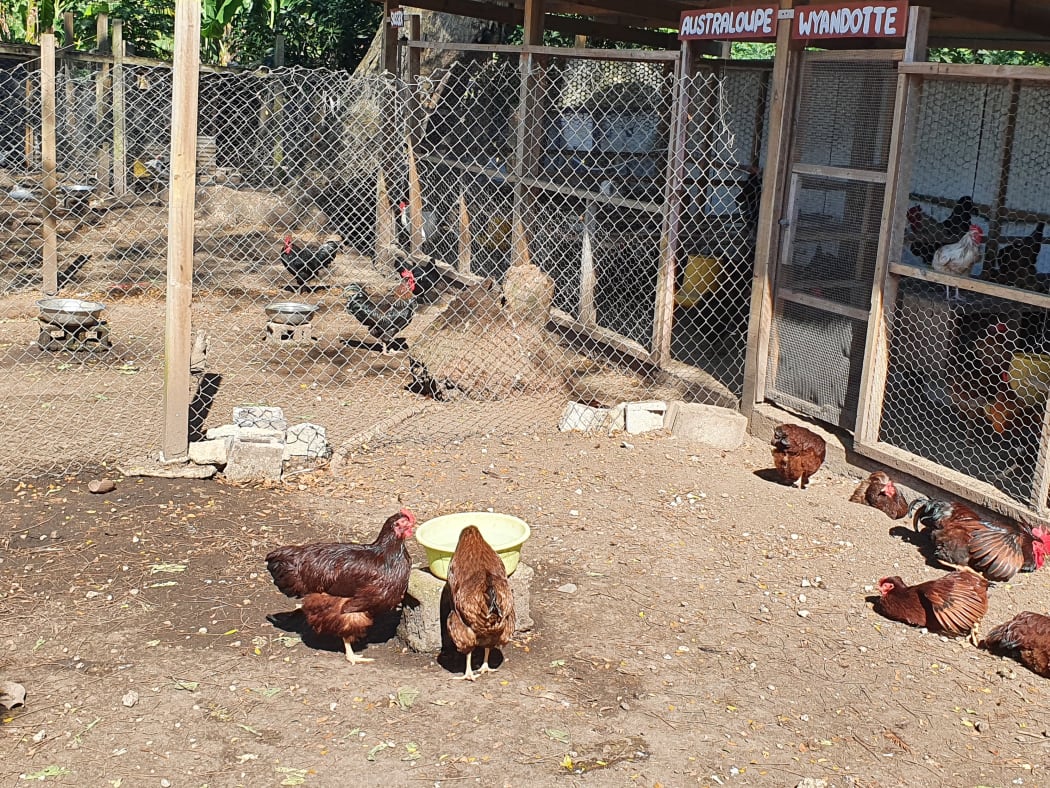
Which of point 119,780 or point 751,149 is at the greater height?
point 751,149

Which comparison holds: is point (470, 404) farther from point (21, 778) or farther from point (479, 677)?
point (21, 778)

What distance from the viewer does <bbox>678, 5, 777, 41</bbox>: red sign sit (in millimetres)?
6848

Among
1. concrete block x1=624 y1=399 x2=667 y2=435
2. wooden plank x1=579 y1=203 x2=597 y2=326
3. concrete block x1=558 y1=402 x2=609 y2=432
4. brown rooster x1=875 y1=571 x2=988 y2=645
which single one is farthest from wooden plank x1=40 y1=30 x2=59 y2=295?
brown rooster x1=875 y1=571 x2=988 y2=645

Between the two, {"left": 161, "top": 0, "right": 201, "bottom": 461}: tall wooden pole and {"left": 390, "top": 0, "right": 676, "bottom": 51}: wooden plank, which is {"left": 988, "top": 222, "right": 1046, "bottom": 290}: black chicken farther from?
{"left": 161, "top": 0, "right": 201, "bottom": 461}: tall wooden pole

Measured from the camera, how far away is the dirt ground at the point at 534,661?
3.84 meters

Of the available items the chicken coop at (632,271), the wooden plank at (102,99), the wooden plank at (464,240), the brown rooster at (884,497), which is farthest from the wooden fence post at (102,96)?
the brown rooster at (884,497)

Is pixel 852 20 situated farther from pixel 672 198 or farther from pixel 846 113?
pixel 672 198

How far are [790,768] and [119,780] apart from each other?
7.63 ft

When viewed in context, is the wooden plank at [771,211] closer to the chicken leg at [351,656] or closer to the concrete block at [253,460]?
the concrete block at [253,460]

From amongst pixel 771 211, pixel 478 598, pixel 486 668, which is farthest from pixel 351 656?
pixel 771 211

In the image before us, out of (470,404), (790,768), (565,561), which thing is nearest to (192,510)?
(565,561)

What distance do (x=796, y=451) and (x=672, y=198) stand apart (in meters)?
2.13

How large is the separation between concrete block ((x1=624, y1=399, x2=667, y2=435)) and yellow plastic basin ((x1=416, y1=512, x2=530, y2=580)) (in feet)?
8.98

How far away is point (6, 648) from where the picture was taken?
4.41 metres
